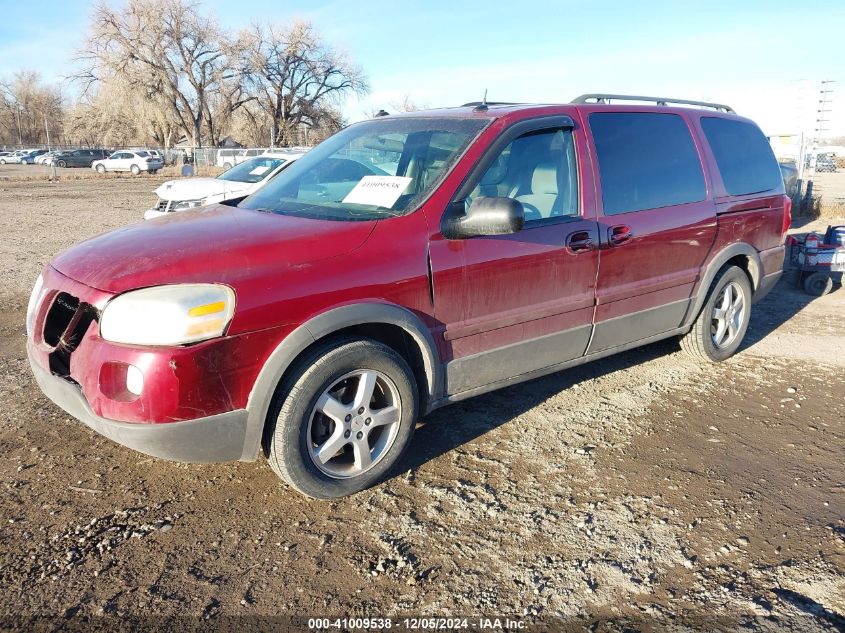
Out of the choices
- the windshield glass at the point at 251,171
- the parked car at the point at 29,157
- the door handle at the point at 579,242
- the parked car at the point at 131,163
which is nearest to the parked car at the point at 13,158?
the parked car at the point at 29,157

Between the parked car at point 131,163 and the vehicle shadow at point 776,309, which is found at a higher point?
the parked car at point 131,163

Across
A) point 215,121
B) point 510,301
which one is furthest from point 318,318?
point 215,121

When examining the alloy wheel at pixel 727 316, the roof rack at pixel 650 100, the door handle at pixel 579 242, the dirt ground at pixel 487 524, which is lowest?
the dirt ground at pixel 487 524

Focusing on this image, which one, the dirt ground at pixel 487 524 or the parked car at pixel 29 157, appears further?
the parked car at pixel 29 157

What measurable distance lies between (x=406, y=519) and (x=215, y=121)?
55.1 m

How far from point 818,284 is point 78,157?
52.4 meters

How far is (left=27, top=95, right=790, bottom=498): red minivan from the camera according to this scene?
8.84 feet

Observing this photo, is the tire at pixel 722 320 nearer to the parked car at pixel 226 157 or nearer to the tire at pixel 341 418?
the tire at pixel 341 418

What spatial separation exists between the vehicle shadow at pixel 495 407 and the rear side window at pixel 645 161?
53.3 inches

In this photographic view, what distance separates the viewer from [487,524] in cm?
298

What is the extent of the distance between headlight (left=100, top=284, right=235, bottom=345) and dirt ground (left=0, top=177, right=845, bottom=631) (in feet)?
3.01

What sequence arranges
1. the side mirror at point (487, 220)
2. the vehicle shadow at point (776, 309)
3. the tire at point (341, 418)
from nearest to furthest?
the tire at point (341, 418), the side mirror at point (487, 220), the vehicle shadow at point (776, 309)

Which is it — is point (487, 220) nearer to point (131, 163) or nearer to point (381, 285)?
point (381, 285)

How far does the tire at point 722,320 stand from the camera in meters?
4.95
